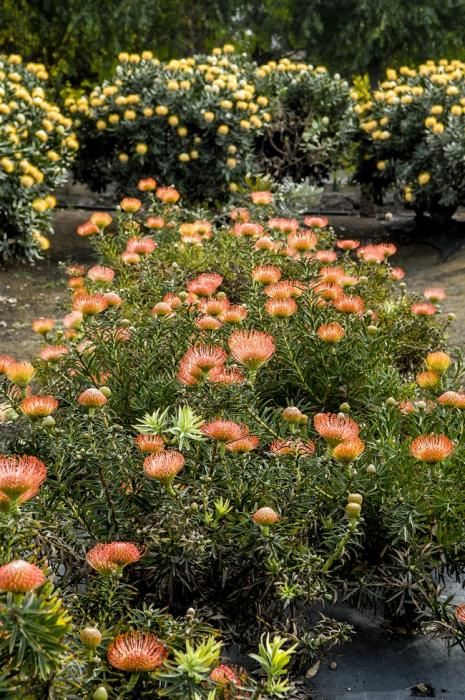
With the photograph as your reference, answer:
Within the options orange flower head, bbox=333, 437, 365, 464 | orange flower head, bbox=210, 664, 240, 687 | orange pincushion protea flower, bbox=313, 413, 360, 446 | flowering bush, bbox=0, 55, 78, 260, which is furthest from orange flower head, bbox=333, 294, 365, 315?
flowering bush, bbox=0, 55, 78, 260

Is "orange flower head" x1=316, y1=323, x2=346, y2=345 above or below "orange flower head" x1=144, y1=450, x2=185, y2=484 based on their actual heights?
above

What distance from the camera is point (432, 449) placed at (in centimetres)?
205

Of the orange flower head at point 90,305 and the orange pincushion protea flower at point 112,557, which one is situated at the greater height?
the orange flower head at point 90,305

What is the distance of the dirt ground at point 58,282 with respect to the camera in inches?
242

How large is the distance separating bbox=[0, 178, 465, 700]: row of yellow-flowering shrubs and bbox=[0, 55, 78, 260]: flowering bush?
4.54 metres

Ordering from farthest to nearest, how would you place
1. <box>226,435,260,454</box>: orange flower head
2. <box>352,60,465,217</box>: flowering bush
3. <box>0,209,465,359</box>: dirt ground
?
<box>352,60,465,217</box>: flowering bush, <box>0,209,465,359</box>: dirt ground, <box>226,435,260,454</box>: orange flower head

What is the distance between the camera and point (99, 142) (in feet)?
29.2

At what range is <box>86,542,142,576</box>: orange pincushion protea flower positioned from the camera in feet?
5.77

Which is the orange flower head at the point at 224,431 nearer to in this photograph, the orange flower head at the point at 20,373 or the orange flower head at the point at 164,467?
the orange flower head at the point at 164,467

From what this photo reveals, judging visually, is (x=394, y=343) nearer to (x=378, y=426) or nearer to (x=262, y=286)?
(x=262, y=286)

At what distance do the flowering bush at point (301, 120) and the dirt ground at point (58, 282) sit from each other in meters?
0.89

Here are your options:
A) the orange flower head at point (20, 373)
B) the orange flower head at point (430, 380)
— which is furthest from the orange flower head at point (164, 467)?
the orange flower head at point (430, 380)

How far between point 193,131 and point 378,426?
6386 mm

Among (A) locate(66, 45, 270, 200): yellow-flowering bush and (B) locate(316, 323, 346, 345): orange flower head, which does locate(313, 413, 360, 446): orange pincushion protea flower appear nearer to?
(B) locate(316, 323, 346, 345): orange flower head
